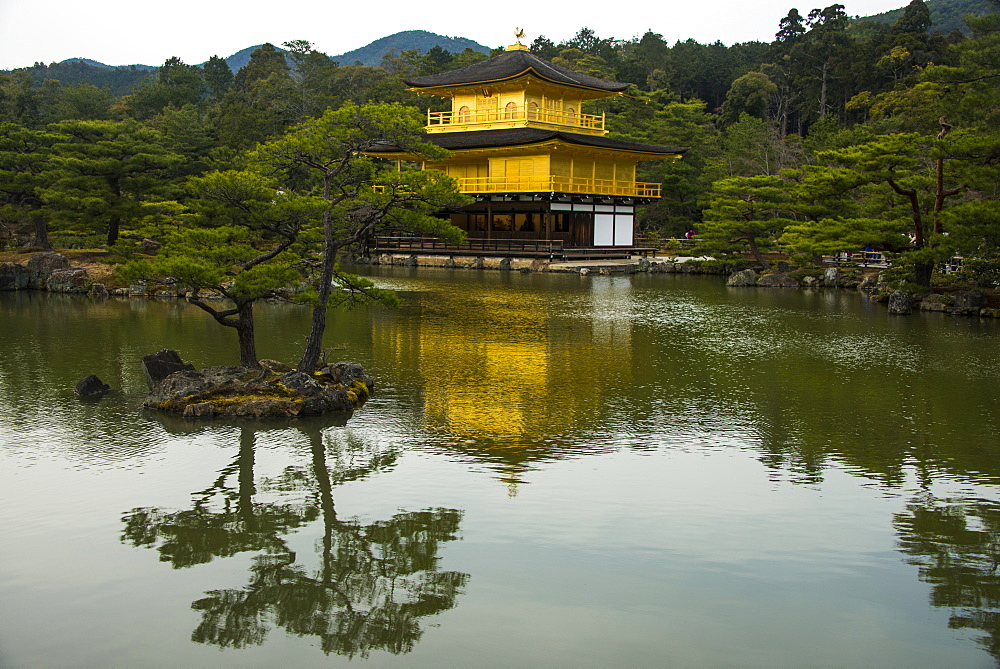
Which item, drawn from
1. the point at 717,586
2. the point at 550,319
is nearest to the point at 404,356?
the point at 550,319

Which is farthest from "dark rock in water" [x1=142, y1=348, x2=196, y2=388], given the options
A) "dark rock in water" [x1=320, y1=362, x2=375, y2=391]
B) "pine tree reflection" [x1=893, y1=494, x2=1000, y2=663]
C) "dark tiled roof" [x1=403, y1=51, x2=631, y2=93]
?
"dark tiled roof" [x1=403, y1=51, x2=631, y2=93]

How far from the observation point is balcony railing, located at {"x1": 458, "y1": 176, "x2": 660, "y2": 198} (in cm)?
3744

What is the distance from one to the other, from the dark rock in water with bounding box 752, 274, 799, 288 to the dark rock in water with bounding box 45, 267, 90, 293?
23269 millimetres

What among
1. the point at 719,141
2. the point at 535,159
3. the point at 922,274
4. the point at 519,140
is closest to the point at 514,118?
the point at 535,159

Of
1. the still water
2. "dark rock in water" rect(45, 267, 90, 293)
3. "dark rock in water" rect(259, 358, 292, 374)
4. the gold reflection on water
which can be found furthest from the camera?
"dark rock in water" rect(45, 267, 90, 293)

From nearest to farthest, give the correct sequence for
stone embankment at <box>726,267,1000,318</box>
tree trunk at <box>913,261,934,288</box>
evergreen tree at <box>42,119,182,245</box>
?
stone embankment at <box>726,267,1000,318</box> → tree trunk at <box>913,261,934,288</box> → evergreen tree at <box>42,119,182,245</box>

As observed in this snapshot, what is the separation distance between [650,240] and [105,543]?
4124 cm

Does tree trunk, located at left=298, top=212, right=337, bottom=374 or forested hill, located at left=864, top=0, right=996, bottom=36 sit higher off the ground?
forested hill, located at left=864, top=0, right=996, bottom=36

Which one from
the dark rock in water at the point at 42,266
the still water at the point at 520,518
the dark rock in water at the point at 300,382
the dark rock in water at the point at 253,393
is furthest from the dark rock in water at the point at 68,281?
the dark rock in water at the point at 300,382

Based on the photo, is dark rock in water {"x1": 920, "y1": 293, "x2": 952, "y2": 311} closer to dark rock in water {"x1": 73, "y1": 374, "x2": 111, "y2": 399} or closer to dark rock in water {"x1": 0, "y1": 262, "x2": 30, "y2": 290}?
dark rock in water {"x1": 73, "y1": 374, "x2": 111, "y2": 399}

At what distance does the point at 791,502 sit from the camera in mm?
8070

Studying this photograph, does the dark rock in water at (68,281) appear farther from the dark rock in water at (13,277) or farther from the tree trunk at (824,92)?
the tree trunk at (824,92)

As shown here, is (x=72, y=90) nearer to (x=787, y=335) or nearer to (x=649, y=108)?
(x=649, y=108)

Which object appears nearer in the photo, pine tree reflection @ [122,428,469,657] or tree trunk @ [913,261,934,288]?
pine tree reflection @ [122,428,469,657]
